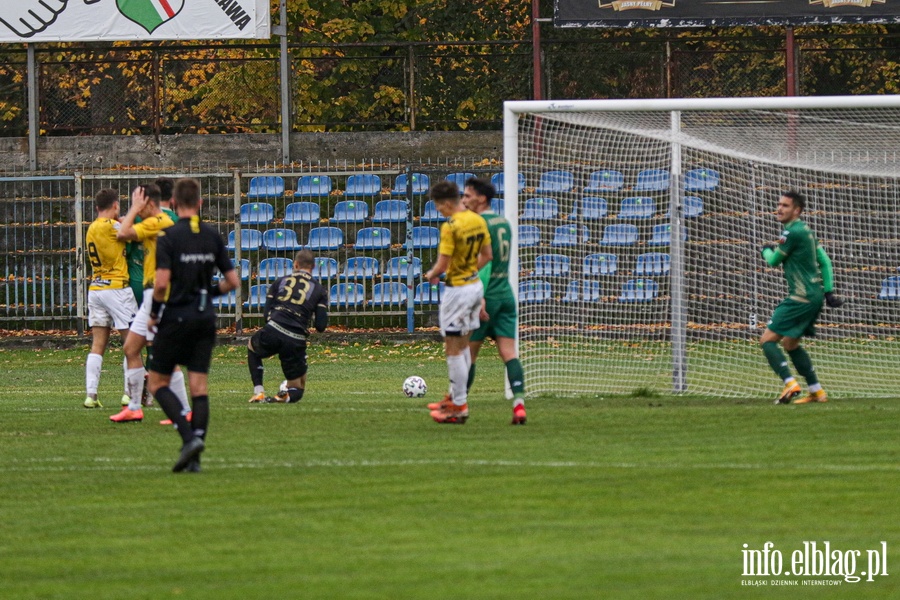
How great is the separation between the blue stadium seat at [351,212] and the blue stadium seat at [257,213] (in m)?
1.12

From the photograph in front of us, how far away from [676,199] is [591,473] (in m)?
6.04

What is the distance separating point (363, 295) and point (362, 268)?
23.2 inches

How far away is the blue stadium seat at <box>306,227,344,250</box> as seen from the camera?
25828mm

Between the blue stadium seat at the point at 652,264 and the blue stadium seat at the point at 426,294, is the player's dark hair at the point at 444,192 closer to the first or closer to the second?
the blue stadium seat at the point at 652,264

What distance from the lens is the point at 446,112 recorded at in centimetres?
2958

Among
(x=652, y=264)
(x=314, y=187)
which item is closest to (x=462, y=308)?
(x=652, y=264)

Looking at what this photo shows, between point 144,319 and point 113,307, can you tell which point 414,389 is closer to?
point 113,307

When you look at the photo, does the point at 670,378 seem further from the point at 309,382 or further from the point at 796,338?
the point at 309,382

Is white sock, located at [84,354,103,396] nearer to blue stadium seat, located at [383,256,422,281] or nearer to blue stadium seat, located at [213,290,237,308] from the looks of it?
blue stadium seat, located at [213,290,237,308]

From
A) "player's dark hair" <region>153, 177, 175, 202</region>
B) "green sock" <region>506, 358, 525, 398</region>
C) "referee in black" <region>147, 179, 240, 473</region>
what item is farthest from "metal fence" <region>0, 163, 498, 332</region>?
"referee in black" <region>147, 179, 240, 473</region>

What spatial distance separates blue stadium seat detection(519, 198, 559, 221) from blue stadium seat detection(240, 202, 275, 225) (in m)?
10.1

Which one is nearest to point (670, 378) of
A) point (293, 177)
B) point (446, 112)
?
point (293, 177)

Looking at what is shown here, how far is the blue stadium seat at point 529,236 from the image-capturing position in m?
15.6

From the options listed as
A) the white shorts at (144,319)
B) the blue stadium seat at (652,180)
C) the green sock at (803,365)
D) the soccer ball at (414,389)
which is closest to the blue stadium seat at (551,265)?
the blue stadium seat at (652,180)
